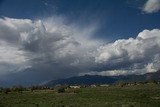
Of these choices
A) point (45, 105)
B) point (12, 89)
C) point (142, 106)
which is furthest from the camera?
point (12, 89)

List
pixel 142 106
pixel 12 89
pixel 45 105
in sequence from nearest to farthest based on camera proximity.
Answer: pixel 142 106, pixel 45 105, pixel 12 89

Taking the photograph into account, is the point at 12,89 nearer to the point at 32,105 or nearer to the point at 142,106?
the point at 32,105

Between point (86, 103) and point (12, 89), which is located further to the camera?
point (12, 89)

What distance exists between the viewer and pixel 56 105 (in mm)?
84062

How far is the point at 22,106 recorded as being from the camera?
274 feet

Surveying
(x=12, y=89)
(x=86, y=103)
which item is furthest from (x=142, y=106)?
(x=12, y=89)

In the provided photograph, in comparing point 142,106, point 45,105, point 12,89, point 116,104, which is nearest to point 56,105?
point 45,105

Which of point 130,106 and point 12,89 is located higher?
point 12,89

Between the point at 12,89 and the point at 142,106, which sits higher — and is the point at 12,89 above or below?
above

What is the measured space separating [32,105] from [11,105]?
5.27 m

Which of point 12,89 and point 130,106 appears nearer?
point 130,106

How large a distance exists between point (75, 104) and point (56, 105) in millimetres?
5053

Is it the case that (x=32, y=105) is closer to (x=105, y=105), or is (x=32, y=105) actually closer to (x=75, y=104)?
(x=75, y=104)

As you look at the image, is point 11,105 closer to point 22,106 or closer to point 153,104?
point 22,106
